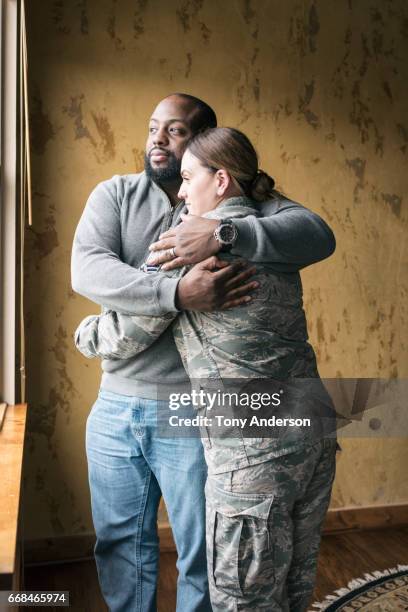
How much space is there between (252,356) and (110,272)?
488 mm

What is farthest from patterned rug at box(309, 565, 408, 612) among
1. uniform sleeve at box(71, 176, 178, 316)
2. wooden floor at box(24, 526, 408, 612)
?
uniform sleeve at box(71, 176, 178, 316)

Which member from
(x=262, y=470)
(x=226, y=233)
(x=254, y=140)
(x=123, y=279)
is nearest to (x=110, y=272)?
(x=123, y=279)

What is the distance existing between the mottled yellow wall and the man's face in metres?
0.99

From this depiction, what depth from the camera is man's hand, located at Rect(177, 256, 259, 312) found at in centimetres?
146

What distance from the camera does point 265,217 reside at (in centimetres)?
161

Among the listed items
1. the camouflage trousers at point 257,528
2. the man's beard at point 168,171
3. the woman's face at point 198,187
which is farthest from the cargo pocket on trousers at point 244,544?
the man's beard at point 168,171

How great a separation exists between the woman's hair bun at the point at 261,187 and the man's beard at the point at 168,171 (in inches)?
14.6

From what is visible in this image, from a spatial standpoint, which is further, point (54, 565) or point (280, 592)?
point (54, 565)

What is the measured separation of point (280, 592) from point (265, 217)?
79 cm

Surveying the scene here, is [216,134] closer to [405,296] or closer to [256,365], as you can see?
[256,365]

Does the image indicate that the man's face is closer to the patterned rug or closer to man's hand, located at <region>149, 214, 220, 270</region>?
man's hand, located at <region>149, 214, 220, 270</region>

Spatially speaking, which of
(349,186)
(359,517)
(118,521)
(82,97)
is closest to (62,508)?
(118,521)

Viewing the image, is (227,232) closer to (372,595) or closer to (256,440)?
(256,440)

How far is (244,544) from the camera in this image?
1414 mm
